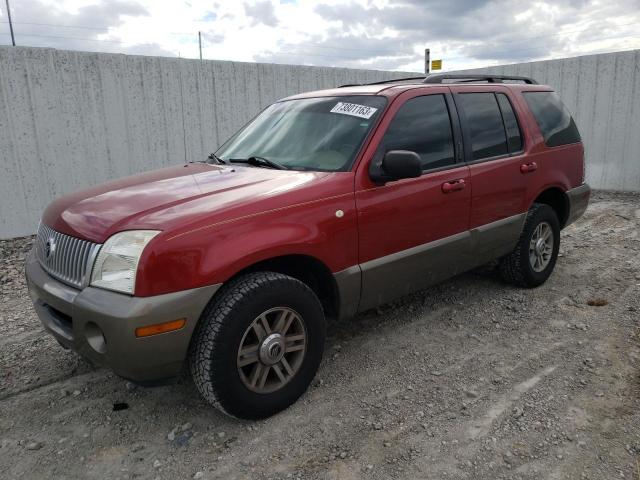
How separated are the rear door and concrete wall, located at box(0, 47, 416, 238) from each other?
17.1 feet

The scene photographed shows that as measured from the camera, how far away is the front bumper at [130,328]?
2371 mm

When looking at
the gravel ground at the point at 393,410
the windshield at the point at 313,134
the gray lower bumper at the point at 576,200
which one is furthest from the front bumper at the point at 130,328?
the gray lower bumper at the point at 576,200

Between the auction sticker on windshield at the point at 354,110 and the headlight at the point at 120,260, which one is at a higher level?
the auction sticker on windshield at the point at 354,110

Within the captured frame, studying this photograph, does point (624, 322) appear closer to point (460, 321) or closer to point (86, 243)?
point (460, 321)

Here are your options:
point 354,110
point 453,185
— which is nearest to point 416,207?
point 453,185

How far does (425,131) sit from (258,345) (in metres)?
1.94

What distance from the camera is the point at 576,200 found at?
198 inches

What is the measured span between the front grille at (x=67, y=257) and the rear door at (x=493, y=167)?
2.69 meters

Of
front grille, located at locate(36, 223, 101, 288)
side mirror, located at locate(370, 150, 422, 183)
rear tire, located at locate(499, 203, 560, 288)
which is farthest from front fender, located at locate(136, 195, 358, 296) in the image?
rear tire, located at locate(499, 203, 560, 288)

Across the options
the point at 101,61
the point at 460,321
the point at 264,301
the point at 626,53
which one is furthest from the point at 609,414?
the point at 626,53

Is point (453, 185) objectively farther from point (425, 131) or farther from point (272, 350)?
point (272, 350)

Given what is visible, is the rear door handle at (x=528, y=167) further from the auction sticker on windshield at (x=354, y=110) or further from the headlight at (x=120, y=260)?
the headlight at (x=120, y=260)

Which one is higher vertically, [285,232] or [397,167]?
[397,167]

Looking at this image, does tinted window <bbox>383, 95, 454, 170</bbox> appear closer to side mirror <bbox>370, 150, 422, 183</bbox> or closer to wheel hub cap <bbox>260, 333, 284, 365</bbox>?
side mirror <bbox>370, 150, 422, 183</bbox>
